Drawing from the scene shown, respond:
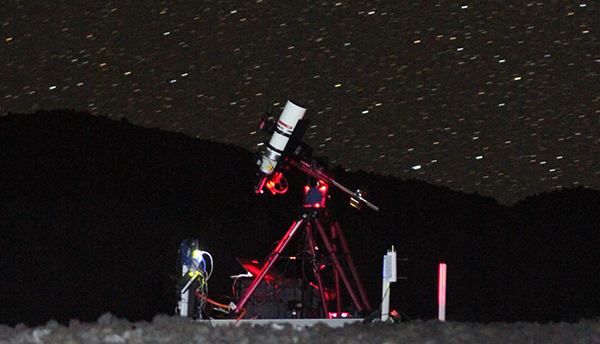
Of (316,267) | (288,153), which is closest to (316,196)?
(288,153)

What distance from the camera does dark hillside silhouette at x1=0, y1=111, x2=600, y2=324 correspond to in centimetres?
605

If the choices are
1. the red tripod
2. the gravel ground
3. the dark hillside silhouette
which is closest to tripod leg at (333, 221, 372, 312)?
the red tripod

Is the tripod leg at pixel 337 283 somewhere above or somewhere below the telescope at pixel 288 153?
below

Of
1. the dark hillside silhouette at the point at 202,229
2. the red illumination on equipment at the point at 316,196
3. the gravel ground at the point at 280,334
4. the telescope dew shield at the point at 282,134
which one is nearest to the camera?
the gravel ground at the point at 280,334

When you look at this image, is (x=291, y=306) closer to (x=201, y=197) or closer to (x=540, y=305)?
(x=201, y=197)

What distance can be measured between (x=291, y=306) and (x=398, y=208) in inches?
143

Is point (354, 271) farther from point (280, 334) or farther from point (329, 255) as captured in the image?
point (280, 334)

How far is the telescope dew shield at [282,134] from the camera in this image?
484 cm

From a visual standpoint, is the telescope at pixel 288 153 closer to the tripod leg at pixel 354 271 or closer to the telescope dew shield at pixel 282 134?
the telescope dew shield at pixel 282 134

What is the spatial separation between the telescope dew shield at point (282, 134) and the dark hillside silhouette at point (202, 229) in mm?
2254

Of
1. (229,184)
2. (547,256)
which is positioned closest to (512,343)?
(547,256)

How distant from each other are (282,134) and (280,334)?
2250 millimetres

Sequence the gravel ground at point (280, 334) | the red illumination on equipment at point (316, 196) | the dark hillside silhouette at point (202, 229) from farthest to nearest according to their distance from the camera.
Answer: the dark hillside silhouette at point (202, 229)
the red illumination on equipment at point (316, 196)
the gravel ground at point (280, 334)

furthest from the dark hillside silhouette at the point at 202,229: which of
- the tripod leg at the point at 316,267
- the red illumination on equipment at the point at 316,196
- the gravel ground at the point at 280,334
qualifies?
the gravel ground at the point at 280,334
